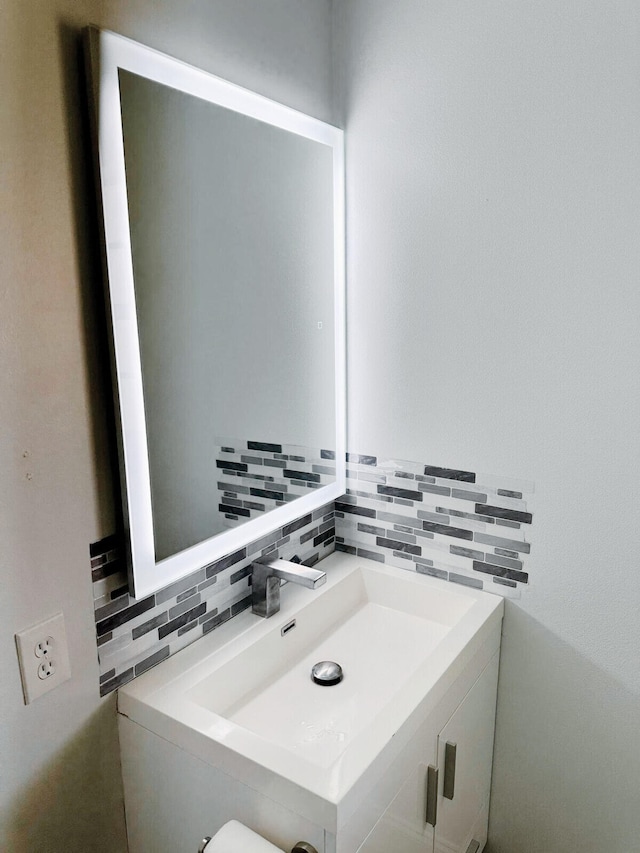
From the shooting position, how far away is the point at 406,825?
1.11 m

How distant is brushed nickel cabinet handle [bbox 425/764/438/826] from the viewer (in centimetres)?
118

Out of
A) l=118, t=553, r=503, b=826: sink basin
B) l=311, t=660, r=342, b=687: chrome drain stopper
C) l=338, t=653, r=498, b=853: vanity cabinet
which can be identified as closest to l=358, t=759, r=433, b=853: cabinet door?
l=338, t=653, r=498, b=853: vanity cabinet

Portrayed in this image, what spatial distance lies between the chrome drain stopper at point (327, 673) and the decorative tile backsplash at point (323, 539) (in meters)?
0.21

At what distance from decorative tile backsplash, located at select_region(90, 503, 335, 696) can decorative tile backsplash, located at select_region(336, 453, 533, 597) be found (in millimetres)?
232

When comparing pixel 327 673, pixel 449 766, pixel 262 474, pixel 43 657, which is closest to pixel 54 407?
pixel 43 657

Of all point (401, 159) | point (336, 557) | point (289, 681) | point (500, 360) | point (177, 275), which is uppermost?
point (401, 159)

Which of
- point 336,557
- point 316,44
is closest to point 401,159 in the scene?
point 316,44

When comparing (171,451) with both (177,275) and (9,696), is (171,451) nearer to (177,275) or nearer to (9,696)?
(177,275)

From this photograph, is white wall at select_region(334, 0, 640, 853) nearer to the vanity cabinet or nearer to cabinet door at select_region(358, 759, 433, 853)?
the vanity cabinet

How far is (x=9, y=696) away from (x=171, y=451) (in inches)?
18.3

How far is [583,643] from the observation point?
4.55 feet

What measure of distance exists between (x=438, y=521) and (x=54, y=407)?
0.95m

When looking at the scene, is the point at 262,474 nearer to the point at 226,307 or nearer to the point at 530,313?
the point at 226,307

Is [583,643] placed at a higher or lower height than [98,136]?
lower
